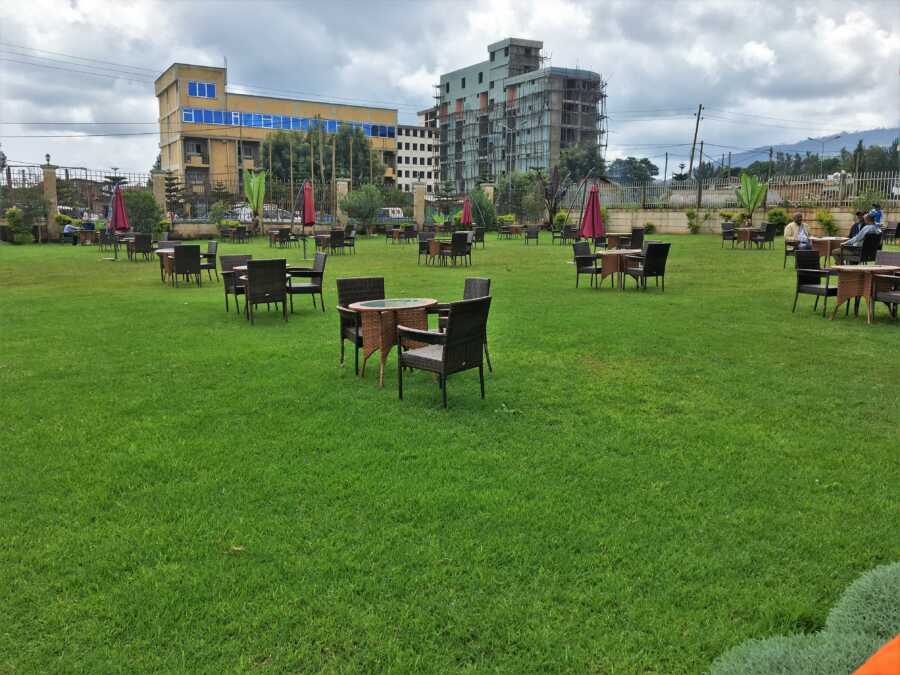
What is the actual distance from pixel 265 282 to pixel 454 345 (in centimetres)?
481

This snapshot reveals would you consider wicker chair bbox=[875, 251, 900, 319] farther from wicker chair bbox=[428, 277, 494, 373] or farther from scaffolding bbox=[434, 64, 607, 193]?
scaffolding bbox=[434, 64, 607, 193]

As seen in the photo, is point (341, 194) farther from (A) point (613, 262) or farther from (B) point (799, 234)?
(A) point (613, 262)

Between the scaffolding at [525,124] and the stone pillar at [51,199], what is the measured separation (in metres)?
58.8

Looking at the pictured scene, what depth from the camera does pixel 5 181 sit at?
32.9 m

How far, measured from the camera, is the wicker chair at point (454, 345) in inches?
209

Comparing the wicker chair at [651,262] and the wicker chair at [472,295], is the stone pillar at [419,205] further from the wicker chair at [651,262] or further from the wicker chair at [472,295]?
the wicker chair at [472,295]

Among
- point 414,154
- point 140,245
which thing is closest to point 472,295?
point 140,245

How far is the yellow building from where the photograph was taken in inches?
3054

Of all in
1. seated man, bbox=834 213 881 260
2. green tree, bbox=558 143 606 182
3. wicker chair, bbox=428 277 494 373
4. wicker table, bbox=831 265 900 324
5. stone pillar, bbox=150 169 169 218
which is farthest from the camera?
green tree, bbox=558 143 606 182

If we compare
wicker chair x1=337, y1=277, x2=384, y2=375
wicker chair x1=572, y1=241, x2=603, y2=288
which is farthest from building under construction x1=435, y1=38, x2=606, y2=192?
wicker chair x1=337, y1=277, x2=384, y2=375

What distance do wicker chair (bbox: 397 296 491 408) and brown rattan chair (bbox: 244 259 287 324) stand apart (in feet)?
13.5

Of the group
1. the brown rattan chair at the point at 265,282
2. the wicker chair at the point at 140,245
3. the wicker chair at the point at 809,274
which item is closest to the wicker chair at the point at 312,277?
the brown rattan chair at the point at 265,282

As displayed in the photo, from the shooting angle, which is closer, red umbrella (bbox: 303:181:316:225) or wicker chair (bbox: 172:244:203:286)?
wicker chair (bbox: 172:244:203:286)

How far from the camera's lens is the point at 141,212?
104 ft
